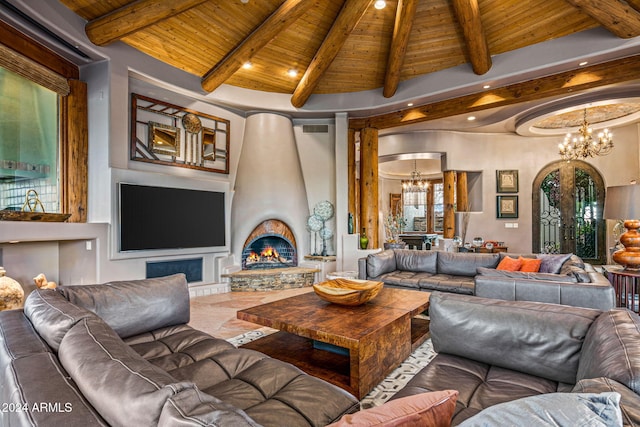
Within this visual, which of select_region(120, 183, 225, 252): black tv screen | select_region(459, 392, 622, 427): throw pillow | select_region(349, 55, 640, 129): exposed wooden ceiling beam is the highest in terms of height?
select_region(349, 55, 640, 129): exposed wooden ceiling beam

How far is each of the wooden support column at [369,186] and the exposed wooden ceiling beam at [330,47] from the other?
4.95 ft

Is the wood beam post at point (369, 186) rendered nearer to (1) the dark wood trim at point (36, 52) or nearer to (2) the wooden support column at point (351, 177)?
(2) the wooden support column at point (351, 177)

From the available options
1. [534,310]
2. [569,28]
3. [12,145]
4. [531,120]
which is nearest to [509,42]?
[569,28]

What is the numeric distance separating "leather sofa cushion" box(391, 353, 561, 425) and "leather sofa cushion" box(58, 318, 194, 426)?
944 mm

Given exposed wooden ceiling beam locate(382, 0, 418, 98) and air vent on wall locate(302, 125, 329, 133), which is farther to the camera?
air vent on wall locate(302, 125, 329, 133)

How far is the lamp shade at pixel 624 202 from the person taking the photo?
11.2 ft

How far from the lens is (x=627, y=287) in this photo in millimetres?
3627

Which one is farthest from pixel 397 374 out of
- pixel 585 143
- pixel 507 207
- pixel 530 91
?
pixel 507 207

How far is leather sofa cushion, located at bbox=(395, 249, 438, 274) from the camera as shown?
16.6ft

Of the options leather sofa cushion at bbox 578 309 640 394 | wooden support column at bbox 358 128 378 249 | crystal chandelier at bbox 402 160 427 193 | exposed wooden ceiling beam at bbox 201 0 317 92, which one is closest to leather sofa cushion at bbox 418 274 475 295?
wooden support column at bbox 358 128 378 249

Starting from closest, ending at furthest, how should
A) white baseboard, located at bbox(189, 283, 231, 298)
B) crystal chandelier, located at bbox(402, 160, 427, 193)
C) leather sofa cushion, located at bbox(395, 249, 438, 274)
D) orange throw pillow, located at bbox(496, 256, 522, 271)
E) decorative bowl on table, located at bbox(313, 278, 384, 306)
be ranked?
decorative bowl on table, located at bbox(313, 278, 384, 306) < orange throw pillow, located at bbox(496, 256, 522, 271) < leather sofa cushion, located at bbox(395, 249, 438, 274) < white baseboard, located at bbox(189, 283, 231, 298) < crystal chandelier, located at bbox(402, 160, 427, 193)

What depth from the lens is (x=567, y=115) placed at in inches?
268

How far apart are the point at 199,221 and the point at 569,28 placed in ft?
19.5

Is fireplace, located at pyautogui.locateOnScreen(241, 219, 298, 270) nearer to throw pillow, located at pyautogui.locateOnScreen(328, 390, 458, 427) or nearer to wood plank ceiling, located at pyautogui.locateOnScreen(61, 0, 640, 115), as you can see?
wood plank ceiling, located at pyautogui.locateOnScreen(61, 0, 640, 115)
